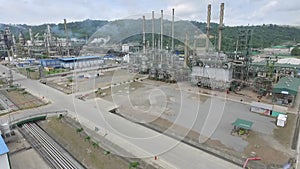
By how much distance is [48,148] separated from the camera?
9.83 meters

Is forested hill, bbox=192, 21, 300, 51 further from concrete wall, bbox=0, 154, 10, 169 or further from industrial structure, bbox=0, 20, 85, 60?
concrete wall, bbox=0, 154, 10, 169

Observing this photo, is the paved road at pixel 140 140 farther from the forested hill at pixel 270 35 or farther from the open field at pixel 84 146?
the forested hill at pixel 270 35

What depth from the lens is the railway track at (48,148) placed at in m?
8.61

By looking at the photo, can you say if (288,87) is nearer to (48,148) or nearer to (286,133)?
(286,133)

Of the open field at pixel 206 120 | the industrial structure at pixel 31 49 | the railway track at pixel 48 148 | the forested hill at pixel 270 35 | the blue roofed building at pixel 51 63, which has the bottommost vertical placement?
the railway track at pixel 48 148

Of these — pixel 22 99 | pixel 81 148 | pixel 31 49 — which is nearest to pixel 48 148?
pixel 81 148

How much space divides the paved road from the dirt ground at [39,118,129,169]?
1007mm

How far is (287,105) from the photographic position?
1524 cm

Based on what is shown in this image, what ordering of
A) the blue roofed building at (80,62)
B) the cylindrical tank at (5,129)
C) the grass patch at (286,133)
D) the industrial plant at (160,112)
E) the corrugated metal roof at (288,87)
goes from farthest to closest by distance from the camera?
the blue roofed building at (80,62) → the corrugated metal roof at (288,87) → the cylindrical tank at (5,129) → the grass patch at (286,133) → the industrial plant at (160,112)

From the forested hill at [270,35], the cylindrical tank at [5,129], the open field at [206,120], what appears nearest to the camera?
the open field at [206,120]

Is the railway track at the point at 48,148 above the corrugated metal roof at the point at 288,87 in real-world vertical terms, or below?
below

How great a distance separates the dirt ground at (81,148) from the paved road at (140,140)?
1.01 metres

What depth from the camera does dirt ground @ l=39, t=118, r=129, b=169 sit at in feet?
27.3

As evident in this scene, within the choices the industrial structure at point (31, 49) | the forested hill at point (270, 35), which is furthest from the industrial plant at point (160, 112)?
the forested hill at point (270, 35)
